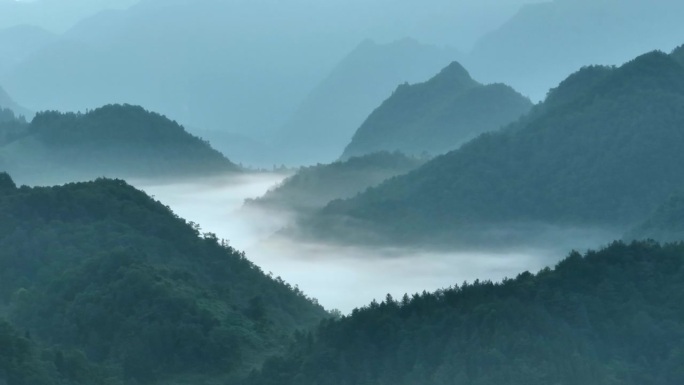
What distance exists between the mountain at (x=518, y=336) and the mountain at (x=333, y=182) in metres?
89.4

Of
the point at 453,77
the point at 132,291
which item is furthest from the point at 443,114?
the point at 132,291

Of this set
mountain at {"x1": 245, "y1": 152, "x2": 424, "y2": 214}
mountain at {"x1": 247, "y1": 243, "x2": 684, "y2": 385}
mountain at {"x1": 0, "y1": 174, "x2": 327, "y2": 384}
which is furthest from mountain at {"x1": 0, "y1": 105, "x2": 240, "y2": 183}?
mountain at {"x1": 247, "y1": 243, "x2": 684, "y2": 385}

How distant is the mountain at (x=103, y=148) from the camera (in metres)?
140

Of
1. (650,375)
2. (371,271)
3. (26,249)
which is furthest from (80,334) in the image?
(371,271)

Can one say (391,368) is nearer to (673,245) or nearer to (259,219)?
(673,245)

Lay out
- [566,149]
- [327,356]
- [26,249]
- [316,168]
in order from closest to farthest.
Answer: [327,356] → [26,249] → [566,149] → [316,168]

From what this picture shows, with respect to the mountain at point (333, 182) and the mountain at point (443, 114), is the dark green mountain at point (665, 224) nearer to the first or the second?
the mountain at point (333, 182)

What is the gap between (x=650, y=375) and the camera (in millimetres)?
45906

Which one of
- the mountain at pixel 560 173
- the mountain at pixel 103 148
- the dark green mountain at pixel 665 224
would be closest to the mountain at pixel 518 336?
the dark green mountain at pixel 665 224

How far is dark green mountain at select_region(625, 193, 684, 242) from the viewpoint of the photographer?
85875mm

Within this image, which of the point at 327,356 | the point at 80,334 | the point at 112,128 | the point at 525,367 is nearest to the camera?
the point at 525,367

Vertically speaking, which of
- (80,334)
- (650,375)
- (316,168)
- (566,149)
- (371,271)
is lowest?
(650,375)

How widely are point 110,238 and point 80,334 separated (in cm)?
1113

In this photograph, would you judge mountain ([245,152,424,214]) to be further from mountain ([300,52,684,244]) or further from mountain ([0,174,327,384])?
mountain ([0,174,327,384])
